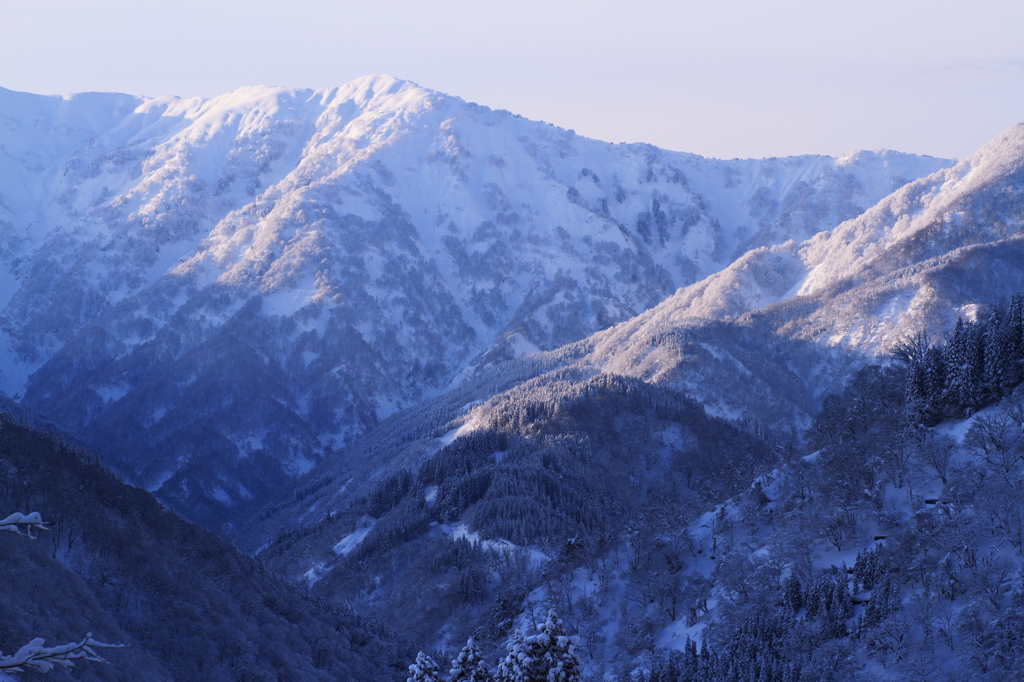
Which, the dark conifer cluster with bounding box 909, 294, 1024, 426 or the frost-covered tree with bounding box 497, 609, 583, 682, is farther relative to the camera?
the dark conifer cluster with bounding box 909, 294, 1024, 426

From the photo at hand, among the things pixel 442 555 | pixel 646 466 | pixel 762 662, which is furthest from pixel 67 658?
pixel 646 466

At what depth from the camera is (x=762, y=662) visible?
69625 millimetres

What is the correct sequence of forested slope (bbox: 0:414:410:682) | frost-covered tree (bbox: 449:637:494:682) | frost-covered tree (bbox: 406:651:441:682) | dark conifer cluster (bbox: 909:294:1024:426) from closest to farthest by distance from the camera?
1. frost-covered tree (bbox: 406:651:441:682)
2. frost-covered tree (bbox: 449:637:494:682)
3. forested slope (bbox: 0:414:410:682)
4. dark conifer cluster (bbox: 909:294:1024:426)

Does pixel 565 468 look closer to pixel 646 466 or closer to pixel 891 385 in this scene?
pixel 646 466

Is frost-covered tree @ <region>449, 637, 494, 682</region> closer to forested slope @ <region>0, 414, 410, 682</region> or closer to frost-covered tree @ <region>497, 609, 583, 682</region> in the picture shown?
frost-covered tree @ <region>497, 609, 583, 682</region>

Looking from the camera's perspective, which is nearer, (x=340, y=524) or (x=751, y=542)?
(x=751, y=542)

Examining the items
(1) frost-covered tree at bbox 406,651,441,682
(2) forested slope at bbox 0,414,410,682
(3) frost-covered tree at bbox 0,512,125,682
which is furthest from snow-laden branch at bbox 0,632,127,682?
(2) forested slope at bbox 0,414,410,682

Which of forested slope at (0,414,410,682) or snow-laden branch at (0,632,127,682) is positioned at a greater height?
snow-laden branch at (0,632,127,682)

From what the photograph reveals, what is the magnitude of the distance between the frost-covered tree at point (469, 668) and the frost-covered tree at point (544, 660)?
3.77 metres

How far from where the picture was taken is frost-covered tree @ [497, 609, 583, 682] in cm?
5709

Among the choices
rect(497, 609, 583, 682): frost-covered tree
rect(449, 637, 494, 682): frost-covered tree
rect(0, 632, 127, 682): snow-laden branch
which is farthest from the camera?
rect(449, 637, 494, 682): frost-covered tree

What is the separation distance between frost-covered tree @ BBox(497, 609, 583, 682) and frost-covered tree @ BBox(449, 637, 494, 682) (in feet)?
12.4

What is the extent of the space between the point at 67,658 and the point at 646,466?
583 feet

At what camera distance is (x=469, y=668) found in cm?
6184
